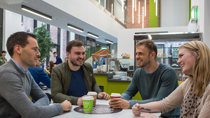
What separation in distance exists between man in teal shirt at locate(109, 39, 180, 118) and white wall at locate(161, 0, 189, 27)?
26.3 ft

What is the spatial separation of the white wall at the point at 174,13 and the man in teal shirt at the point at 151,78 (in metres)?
A: 8.02

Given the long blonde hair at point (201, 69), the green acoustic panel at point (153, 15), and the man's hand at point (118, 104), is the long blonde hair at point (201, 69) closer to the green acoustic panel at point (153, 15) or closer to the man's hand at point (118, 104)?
the man's hand at point (118, 104)

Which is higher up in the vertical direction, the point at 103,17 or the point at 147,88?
the point at 103,17

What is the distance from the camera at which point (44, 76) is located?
361 centimetres

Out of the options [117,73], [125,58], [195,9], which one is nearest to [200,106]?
[117,73]

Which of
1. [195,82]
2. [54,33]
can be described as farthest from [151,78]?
[54,33]

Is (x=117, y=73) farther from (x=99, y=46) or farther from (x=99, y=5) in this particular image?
(x=99, y=46)

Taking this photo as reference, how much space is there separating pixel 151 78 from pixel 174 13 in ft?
28.0

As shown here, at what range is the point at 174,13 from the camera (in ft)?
31.9

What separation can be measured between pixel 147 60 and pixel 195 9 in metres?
3.98

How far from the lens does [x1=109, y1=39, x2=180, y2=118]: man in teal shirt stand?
206 centimetres

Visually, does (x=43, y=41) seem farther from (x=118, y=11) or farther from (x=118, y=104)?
(x=118, y=104)

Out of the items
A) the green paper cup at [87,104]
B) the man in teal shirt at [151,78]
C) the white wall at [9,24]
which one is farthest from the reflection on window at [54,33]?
the green paper cup at [87,104]

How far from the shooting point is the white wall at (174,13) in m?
9.34
